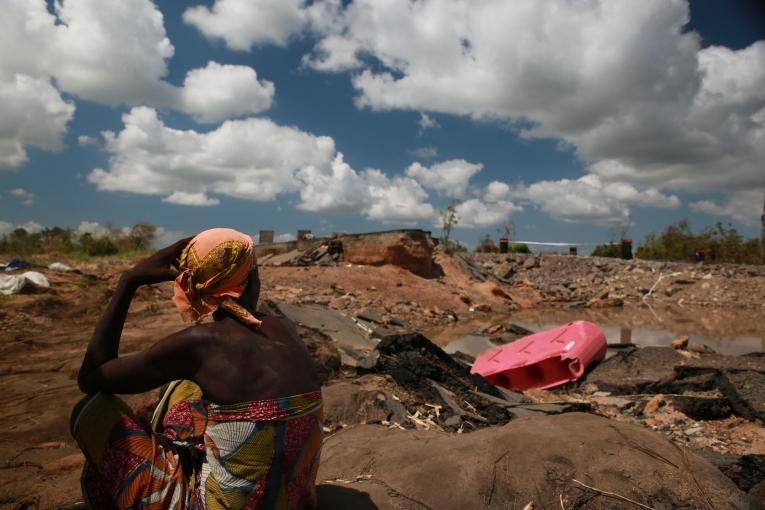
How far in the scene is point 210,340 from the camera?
1.79 metres

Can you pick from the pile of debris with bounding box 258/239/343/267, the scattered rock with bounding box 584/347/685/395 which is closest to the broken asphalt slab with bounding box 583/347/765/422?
the scattered rock with bounding box 584/347/685/395

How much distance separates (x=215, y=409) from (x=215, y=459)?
0.18 m

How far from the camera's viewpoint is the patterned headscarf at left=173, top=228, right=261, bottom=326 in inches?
75.6

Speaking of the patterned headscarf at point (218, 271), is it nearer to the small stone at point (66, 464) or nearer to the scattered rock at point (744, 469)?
the small stone at point (66, 464)

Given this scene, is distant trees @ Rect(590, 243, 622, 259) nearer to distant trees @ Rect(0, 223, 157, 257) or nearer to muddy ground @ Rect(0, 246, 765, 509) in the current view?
muddy ground @ Rect(0, 246, 765, 509)

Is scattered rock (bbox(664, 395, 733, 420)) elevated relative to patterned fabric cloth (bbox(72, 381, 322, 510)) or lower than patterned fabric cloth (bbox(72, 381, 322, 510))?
lower

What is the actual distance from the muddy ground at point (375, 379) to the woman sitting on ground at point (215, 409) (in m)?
1.01

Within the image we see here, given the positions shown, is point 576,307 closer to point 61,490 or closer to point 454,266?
point 454,266

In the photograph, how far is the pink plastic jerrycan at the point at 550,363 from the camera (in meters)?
6.87

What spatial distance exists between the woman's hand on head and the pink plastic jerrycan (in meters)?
5.21

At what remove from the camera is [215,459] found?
1810 mm

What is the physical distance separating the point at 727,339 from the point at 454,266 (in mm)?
9486

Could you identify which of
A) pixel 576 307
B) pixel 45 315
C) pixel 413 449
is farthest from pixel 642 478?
pixel 576 307

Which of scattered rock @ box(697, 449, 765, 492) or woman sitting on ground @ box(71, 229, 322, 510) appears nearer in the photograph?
woman sitting on ground @ box(71, 229, 322, 510)
